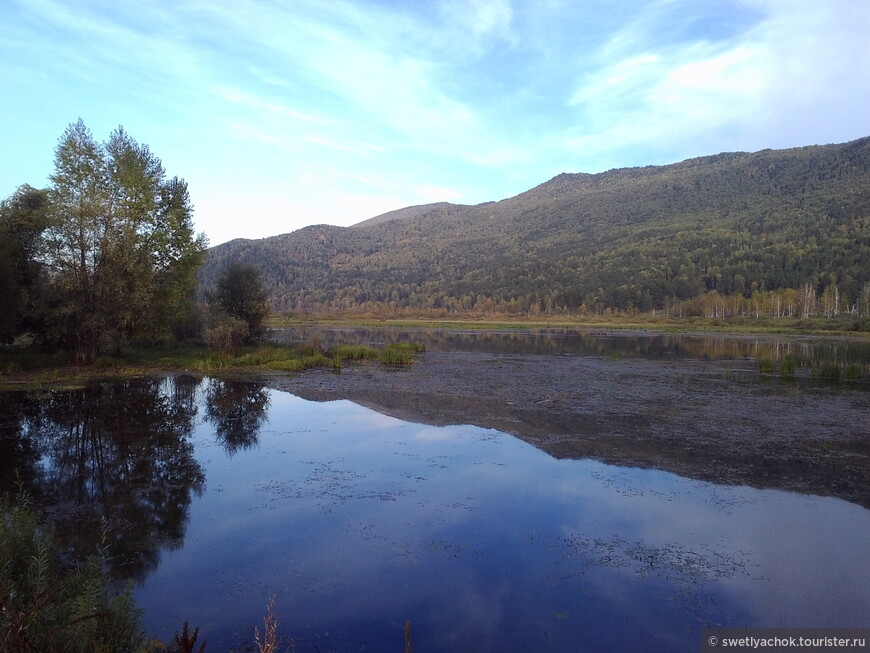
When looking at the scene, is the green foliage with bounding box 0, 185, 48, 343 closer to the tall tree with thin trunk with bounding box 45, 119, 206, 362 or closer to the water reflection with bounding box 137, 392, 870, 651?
the tall tree with thin trunk with bounding box 45, 119, 206, 362

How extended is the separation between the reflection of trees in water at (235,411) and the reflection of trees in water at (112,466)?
738 mm

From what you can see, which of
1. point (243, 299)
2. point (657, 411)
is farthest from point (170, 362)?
point (657, 411)

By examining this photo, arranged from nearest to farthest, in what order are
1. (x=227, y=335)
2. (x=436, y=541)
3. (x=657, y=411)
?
(x=436, y=541)
(x=657, y=411)
(x=227, y=335)

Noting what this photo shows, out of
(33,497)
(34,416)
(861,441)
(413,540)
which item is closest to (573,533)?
(413,540)

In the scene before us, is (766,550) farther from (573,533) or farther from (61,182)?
Answer: (61,182)

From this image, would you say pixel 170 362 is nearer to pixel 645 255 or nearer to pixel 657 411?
pixel 657 411

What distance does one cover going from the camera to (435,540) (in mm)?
7504

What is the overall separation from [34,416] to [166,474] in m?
7.04

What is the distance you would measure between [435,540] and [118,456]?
22.5 feet

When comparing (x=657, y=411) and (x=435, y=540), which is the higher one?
(x=435, y=540)

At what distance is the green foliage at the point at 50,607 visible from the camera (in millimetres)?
3513

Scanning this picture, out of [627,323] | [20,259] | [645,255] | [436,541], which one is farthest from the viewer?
[645,255]

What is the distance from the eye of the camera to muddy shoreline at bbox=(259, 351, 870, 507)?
11297 mm

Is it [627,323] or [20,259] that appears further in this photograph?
[627,323]
